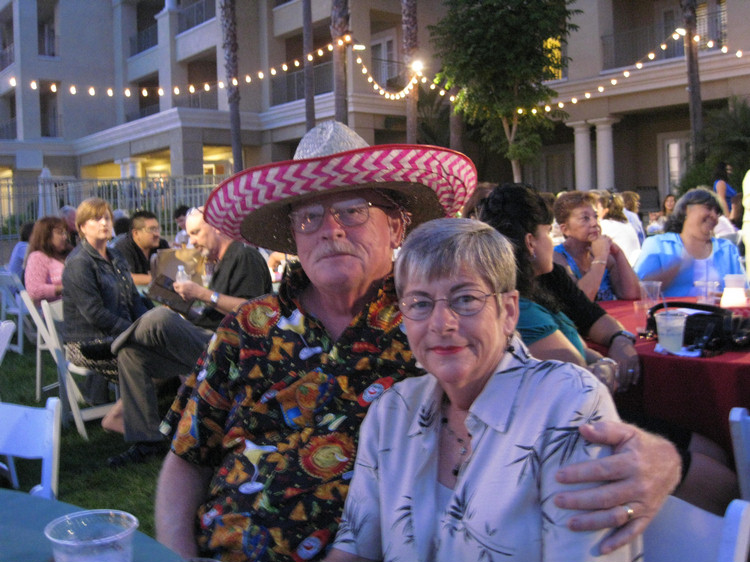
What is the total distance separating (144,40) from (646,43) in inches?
731

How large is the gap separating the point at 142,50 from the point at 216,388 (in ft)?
95.0

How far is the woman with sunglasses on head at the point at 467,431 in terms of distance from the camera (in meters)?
1.32

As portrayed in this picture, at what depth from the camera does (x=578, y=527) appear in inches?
49.1

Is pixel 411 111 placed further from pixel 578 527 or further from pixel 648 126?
pixel 578 527

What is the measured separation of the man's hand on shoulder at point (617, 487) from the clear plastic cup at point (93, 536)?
0.76 m

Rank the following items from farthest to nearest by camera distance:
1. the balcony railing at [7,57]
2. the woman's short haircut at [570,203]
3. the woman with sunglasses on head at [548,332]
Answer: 1. the balcony railing at [7,57]
2. the woman's short haircut at [570,203]
3. the woman with sunglasses on head at [548,332]

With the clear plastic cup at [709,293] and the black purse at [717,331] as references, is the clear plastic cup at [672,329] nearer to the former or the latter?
the black purse at [717,331]

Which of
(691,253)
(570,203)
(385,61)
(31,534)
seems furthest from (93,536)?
(385,61)

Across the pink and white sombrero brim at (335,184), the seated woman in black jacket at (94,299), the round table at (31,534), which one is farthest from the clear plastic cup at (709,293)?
the seated woman in black jacket at (94,299)

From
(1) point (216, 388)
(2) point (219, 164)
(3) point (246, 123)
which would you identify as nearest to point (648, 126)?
(3) point (246, 123)

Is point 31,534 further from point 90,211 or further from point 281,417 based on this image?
point 90,211

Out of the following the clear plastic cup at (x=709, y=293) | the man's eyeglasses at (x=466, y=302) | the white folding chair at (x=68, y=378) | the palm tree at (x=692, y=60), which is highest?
the palm tree at (x=692, y=60)

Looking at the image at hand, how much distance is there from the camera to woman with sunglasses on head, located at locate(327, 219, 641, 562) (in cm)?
132

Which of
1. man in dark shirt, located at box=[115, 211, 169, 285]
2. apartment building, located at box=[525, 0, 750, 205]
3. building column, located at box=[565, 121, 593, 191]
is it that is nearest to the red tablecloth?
man in dark shirt, located at box=[115, 211, 169, 285]
